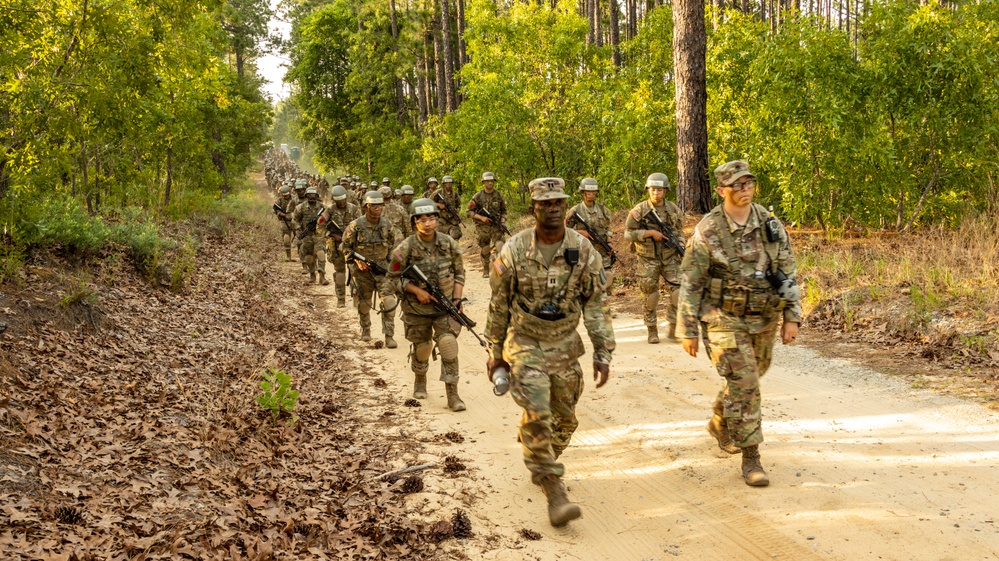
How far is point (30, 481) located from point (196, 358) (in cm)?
381

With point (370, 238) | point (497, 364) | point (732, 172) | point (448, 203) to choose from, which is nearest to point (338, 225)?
point (370, 238)

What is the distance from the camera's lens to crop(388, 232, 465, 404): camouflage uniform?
8.16 m

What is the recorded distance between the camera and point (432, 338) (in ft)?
27.6

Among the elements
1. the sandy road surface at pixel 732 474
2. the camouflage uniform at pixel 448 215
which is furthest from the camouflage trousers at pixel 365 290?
the camouflage uniform at pixel 448 215

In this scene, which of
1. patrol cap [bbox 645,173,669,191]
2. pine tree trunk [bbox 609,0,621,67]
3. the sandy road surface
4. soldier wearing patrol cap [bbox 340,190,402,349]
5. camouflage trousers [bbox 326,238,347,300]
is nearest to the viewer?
the sandy road surface

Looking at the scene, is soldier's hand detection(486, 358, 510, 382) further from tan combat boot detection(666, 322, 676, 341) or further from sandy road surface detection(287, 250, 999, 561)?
tan combat boot detection(666, 322, 676, 341)

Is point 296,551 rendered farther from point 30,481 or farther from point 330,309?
point 330,309

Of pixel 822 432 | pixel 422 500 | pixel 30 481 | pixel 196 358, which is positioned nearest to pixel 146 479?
pixel 30 481

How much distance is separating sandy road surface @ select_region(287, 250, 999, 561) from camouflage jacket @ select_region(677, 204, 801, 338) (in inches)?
45.0

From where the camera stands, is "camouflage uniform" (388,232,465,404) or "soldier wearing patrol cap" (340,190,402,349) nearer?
"camouflage uniform" (388,232,465,404)

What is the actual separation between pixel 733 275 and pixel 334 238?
1023 cm

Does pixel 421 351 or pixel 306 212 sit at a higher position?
pixel 306 212

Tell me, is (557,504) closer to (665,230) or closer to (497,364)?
(497,364)

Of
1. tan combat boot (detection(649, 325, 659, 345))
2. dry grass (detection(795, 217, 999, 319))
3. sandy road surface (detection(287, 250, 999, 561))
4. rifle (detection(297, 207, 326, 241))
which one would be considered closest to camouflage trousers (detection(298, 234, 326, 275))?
rifle (detection(297, 207, 326, 241))
